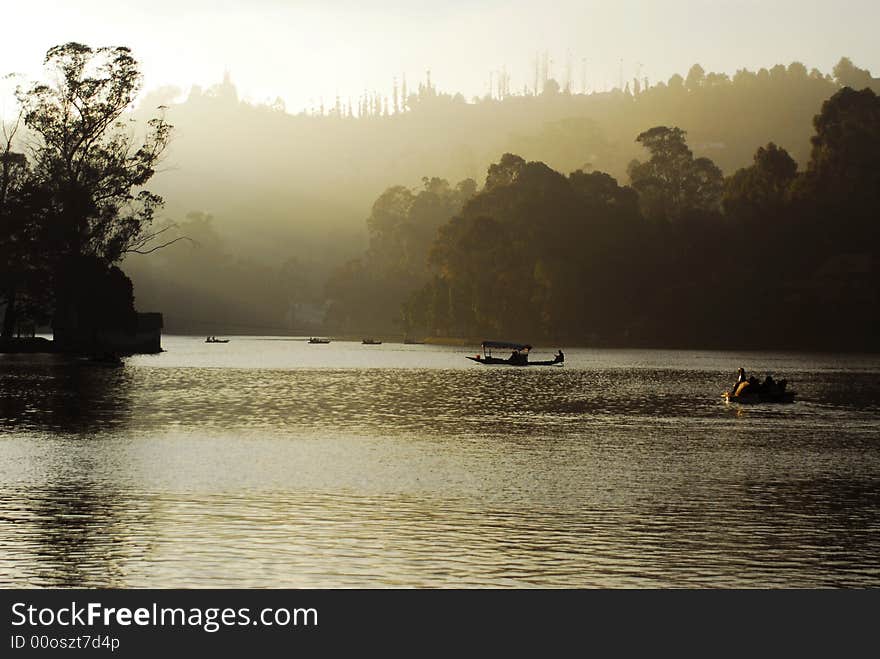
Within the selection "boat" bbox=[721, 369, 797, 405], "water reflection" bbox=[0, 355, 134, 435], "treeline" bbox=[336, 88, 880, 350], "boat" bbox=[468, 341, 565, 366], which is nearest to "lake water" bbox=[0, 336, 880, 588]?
"water reflection" bbox=[0, 355, 134, 435]

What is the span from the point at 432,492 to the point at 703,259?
149 m

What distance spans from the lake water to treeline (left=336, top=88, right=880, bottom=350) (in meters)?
104

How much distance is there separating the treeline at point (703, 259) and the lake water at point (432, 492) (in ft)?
342

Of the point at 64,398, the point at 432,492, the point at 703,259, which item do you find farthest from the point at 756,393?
the point at 703,259

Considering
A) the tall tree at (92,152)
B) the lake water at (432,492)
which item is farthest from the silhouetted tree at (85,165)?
the lake water at (432,492)

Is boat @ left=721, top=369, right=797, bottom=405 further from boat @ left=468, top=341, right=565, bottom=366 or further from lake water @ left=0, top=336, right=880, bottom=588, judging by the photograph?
boat @ left=468, top=341, right=565, bottom=366

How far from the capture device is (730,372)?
105m

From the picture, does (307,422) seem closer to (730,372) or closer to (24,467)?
(24,467)

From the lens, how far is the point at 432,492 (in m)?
30.3

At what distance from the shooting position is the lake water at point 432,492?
2072 cm

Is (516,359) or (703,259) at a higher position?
(703,259)

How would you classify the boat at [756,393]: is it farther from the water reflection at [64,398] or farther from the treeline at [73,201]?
the treeline at [73,201]

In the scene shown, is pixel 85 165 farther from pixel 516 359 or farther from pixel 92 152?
pixel 516 359

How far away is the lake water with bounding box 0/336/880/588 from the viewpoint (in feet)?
68.0
